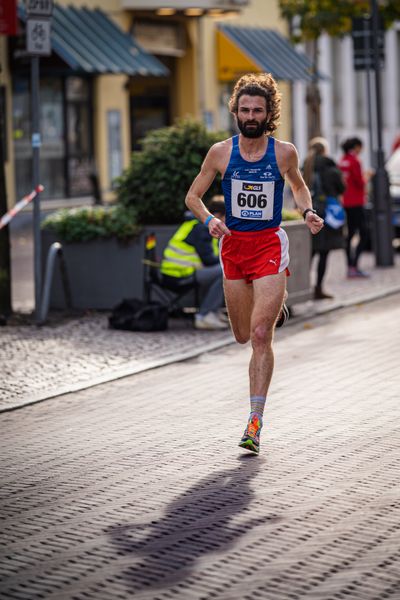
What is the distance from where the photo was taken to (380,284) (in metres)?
17.9

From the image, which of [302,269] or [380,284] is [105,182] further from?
[302,269]

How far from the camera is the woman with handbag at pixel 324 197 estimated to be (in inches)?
631

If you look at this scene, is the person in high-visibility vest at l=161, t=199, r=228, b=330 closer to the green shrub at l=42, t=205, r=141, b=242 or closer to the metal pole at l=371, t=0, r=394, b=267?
the green shrub at l=42, t=205, r=141, b=242

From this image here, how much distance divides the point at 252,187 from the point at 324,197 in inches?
327

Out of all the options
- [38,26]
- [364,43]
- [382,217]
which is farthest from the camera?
[364,43]

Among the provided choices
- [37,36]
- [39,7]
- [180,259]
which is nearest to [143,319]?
[180,259]

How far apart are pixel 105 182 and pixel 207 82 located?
506 centimetres

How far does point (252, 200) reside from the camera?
781 centimetres

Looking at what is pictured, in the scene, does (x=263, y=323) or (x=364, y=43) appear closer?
(x=263, y=323)

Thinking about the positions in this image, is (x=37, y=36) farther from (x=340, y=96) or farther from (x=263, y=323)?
(x=340, y=96)

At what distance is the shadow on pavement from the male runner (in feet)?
3.25

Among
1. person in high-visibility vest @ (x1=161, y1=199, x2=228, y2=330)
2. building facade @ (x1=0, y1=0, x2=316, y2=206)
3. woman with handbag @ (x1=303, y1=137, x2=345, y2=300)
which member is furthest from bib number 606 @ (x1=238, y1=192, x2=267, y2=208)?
building facade @ (x1=0, y1=0, x2=316, y2=206)

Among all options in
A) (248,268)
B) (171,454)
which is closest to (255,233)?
(248,268)

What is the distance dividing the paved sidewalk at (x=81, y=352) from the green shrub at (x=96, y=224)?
0.83 meters
